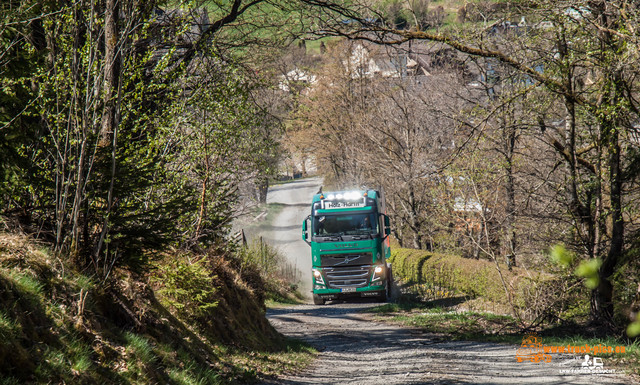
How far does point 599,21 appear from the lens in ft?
34.9

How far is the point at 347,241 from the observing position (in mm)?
21984

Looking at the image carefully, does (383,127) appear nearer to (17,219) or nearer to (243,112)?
(243,112)

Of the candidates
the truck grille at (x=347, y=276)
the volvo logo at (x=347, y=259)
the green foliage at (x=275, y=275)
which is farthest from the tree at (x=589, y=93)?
the green foliage at (x=275, y=275)

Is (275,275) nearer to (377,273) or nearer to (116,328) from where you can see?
(377,273)

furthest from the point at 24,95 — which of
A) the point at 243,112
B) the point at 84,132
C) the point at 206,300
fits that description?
the point at 243,112

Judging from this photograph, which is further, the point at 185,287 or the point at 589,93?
the point at 589,93

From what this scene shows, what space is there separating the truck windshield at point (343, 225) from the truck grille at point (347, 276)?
136cm

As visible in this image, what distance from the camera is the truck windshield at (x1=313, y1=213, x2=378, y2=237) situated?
22.0 meters

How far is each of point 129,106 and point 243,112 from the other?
13.6 feet

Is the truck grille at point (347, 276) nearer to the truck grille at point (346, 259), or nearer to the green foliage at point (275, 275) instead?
the truck grille at point (346, 259)

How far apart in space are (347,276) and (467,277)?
4.46m

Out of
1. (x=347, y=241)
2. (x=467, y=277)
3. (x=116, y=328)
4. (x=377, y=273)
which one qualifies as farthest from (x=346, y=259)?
(x=116, y=328)

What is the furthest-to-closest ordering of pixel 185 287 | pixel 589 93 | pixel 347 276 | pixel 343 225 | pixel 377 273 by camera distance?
1. pixel 377 273
2. pixel 347 276
3. pixel 343 225
4. pixel 589 93
5. pixel 185 287

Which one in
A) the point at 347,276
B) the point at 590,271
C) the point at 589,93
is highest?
the point at 589,93
